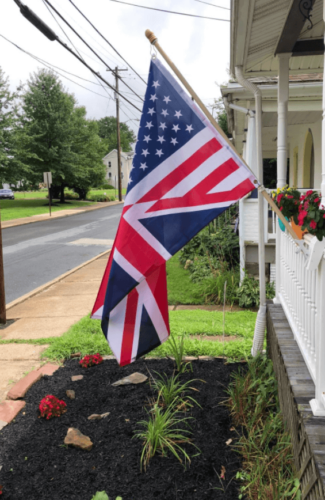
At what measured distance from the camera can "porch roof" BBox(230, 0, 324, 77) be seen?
342 centimetres

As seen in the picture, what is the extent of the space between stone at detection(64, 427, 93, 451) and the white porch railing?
4.99 feet

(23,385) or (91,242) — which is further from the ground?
(91,242)

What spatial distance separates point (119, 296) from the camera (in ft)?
9.07

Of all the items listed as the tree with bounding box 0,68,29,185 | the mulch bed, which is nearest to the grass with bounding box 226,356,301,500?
the mulch bed

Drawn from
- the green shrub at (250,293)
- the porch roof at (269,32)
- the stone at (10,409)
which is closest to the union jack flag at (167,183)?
the porch roof at (269,32)

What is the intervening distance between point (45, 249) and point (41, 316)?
756 cm

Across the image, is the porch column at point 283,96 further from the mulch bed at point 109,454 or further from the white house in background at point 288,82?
the mulch bed at point 109,454

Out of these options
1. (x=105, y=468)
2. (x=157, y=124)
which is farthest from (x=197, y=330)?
(x=157, y=124)

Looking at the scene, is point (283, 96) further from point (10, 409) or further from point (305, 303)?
point (10, 409)

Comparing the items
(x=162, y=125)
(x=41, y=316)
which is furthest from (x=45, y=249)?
(x=162, y=125)

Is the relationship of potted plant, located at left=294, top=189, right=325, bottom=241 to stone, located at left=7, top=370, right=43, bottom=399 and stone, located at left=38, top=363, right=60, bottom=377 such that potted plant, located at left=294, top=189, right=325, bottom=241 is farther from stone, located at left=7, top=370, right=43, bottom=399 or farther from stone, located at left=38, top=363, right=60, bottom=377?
stone, located at left=38, top=363, right=60, bottom=377

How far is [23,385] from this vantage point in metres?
3.96

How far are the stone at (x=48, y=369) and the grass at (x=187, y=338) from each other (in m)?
0.24

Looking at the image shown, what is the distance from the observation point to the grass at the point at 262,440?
2.41m
